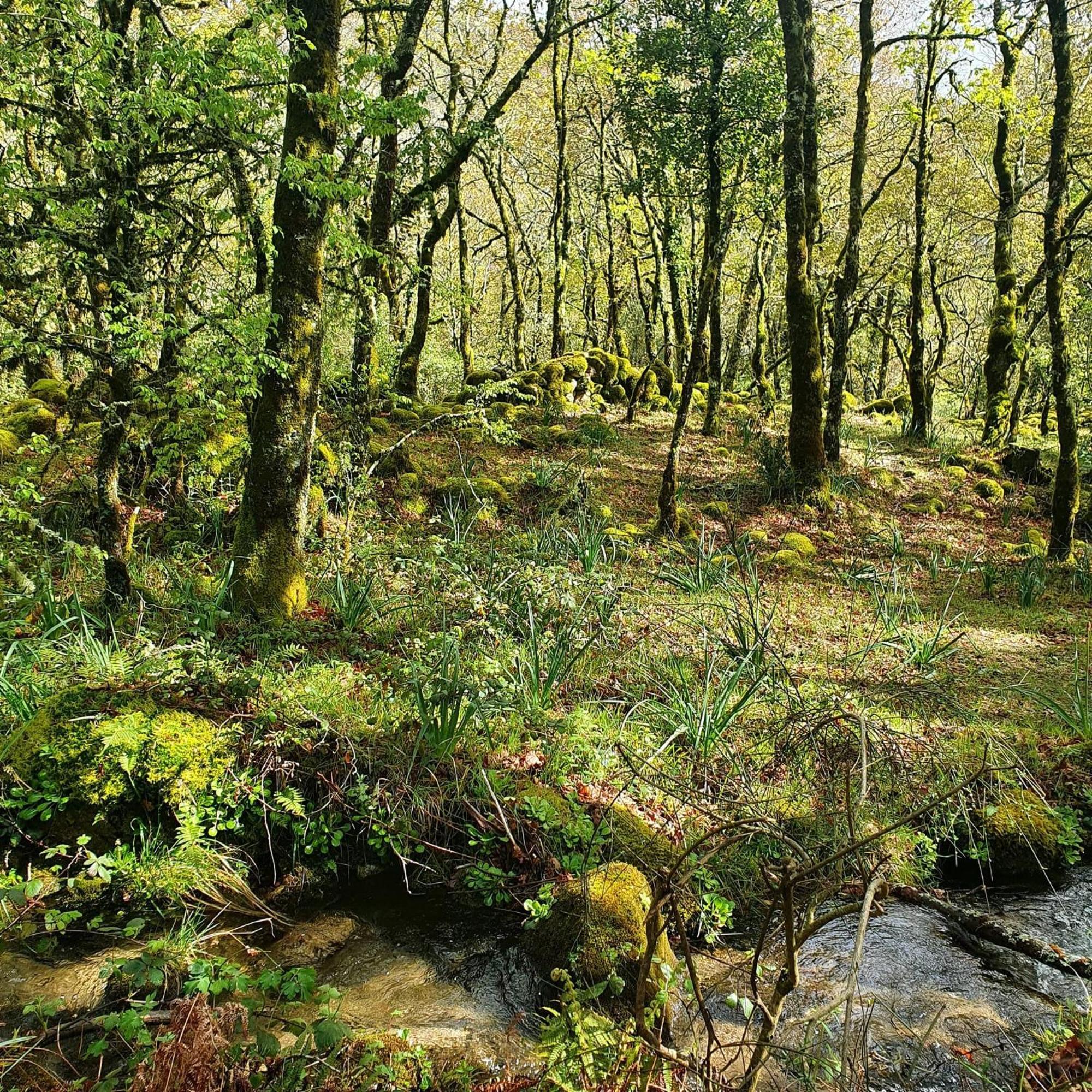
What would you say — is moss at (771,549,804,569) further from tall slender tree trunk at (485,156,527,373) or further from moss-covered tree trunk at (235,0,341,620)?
tall slender tree trunk at (485,156,527,373)

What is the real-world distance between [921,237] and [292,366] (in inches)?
507

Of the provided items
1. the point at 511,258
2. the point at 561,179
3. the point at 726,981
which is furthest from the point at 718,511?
the point at 511,258

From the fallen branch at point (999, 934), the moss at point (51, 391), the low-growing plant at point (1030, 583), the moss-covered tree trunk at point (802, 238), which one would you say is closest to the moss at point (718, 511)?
the moss-covered tree trunk at point (802, 238)

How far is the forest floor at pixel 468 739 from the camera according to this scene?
3.32m

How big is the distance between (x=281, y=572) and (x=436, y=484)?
4.21 metres

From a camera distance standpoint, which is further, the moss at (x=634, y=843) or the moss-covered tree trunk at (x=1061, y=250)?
the moss-covered tree trunk at (x=1061, y=250)

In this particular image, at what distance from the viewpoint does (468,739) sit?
13.2 feet

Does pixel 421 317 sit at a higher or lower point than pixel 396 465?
higher

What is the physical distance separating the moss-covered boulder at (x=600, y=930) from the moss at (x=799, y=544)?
6007mm

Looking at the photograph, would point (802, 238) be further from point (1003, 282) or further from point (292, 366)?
point (292, 366)

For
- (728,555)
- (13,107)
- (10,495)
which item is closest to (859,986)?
(728,555)

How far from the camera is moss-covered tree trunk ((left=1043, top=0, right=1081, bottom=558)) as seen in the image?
7.96m

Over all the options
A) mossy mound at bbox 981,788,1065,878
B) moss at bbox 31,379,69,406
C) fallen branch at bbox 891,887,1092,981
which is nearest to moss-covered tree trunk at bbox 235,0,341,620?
fallen branch at bbox 891,887,1092,981

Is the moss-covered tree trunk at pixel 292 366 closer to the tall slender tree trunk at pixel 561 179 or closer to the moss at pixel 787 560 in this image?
the moss at pixel 787 560
